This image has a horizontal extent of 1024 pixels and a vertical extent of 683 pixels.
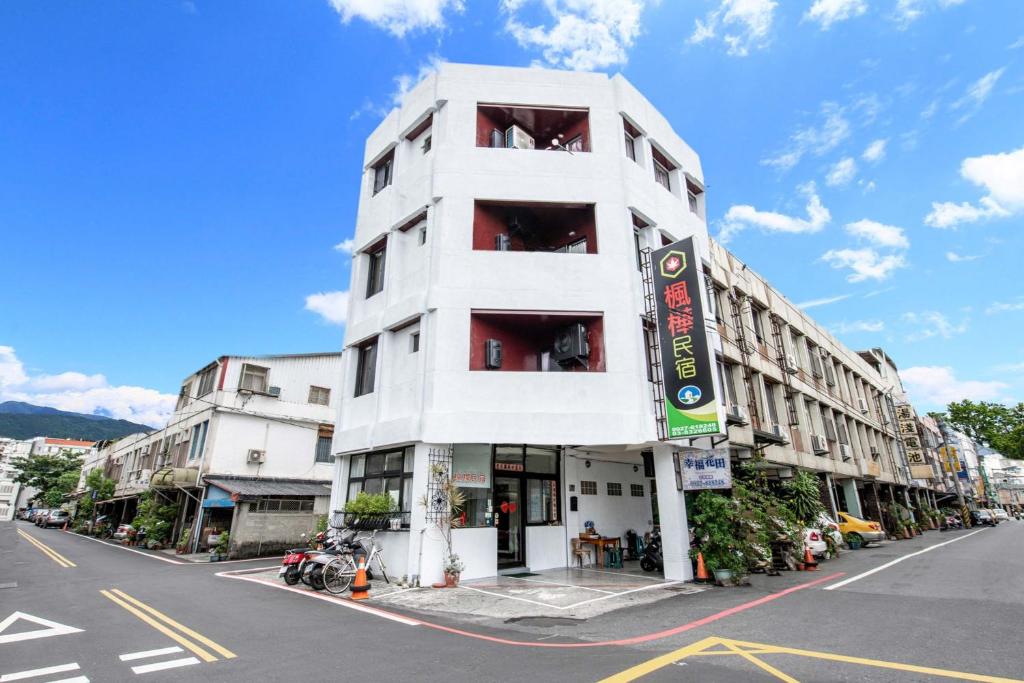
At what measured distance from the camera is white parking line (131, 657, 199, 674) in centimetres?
573

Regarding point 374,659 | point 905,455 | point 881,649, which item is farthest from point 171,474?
point 905,455

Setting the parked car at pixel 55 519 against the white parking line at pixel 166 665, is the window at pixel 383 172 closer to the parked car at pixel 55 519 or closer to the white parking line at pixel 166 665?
the white parking line at pixel 166 665

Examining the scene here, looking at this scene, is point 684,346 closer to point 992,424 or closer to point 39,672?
point 39,672

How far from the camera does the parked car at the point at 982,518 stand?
A: 152ft

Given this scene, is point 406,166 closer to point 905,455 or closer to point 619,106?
point 619,106

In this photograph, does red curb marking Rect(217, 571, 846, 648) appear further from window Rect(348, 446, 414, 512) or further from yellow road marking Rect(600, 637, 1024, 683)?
window Rect(348, 446, 414, 512)

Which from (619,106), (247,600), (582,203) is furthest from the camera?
(619,106)

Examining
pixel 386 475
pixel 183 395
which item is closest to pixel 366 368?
pixel 386 475

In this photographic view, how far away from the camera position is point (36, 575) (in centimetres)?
1446

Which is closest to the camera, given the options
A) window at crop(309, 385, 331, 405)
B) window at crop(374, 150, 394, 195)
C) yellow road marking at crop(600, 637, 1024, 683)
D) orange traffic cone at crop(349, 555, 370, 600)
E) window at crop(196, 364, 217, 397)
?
yellow road marking at crop(600, 637, 1024, 683)

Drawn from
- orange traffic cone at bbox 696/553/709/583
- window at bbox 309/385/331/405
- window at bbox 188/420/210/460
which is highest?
window at bbox 309/385/331/405

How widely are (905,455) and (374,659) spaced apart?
47142 millimetres

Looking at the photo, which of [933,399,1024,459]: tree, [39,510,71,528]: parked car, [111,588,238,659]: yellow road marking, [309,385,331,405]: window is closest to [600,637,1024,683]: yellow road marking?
[111,588,238,659]: yellow road marking

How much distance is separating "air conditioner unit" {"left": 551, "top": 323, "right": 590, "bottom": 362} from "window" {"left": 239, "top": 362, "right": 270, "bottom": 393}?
17.6 m
